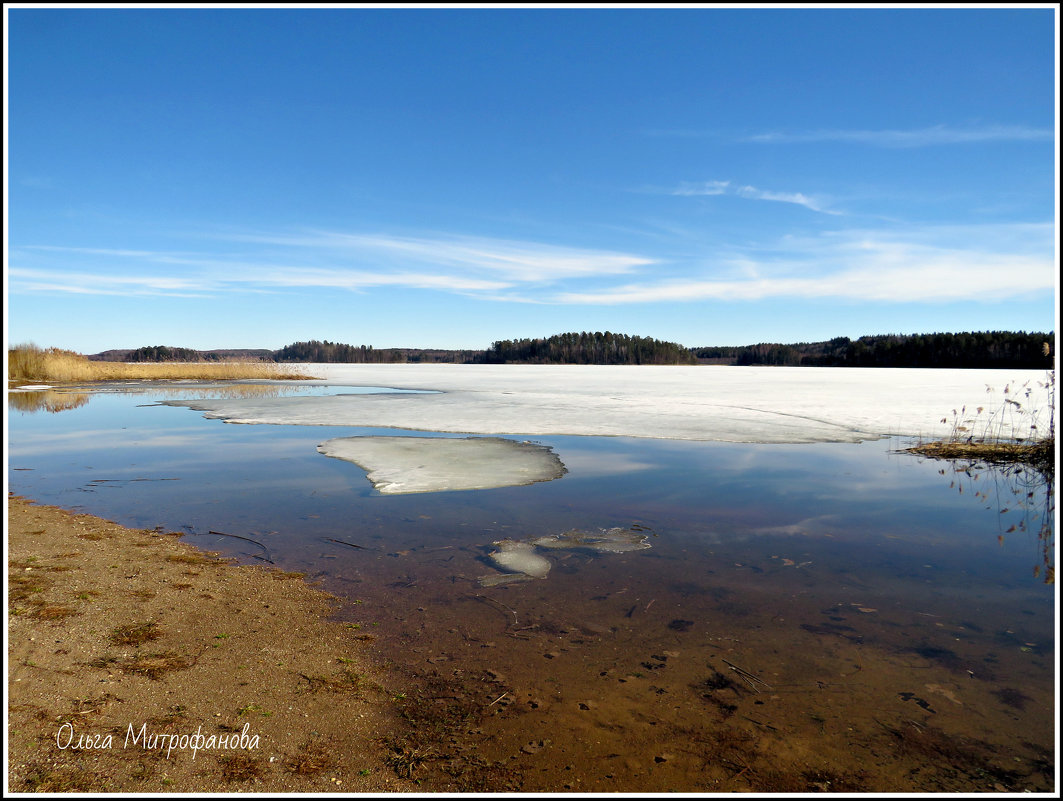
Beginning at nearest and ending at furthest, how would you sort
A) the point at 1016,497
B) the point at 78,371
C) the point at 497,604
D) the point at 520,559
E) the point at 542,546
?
the point at 497,604 < the point at 520,559 < the point at 542,546 < the point at 1016,497 < the point at 78,371

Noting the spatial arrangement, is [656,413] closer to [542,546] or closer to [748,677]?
[542,546]

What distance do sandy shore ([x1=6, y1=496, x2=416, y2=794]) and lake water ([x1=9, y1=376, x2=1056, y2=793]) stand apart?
9.2 inches

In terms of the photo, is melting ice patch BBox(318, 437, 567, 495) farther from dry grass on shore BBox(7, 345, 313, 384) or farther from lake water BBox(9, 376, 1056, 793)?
dry grass on shore BBox(7, 345, 313, 384)

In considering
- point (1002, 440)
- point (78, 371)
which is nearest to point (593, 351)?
point (78, 371)

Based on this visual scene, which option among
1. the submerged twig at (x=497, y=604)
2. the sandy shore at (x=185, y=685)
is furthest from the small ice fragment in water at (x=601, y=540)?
the sandy shore at (x=185, y=685)

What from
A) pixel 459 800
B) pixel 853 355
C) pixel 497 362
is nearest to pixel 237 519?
pixel 459 800

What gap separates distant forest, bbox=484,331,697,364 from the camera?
9200 cm

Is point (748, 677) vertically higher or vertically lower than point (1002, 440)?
lower

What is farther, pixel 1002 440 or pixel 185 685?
pixel 1002 440

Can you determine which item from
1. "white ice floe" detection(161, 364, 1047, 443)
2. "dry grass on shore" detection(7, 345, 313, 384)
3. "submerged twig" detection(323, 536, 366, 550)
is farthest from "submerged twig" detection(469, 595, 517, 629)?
"dry grass on shore" detection(7, 345, 313, 384)

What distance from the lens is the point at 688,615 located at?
3.68 metres

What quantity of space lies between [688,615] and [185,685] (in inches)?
107

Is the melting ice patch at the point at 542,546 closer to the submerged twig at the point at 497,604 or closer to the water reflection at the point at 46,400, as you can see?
the submerged twig at the point at 497,604

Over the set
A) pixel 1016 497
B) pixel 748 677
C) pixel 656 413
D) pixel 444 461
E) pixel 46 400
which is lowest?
pixel 748 677
